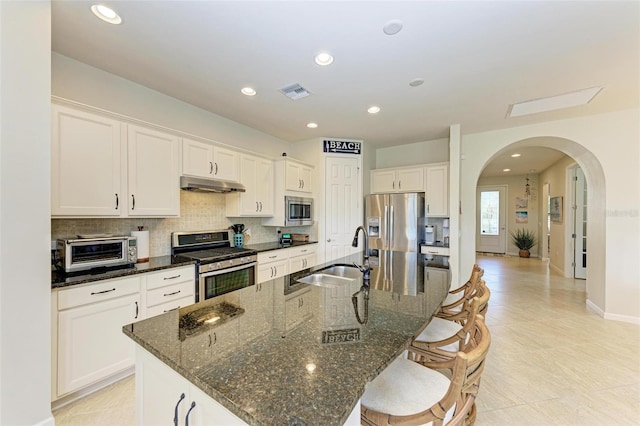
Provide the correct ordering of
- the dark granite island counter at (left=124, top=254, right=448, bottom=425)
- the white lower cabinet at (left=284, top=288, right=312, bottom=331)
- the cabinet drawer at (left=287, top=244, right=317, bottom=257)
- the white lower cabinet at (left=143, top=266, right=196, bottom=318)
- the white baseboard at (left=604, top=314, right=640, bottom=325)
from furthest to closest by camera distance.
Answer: the cabinet drawer at (left=287, top=244, right=317, bottom=257), the white baseboard at (left=604, top=314, right=640, bottom=325), the white lower cabinet at (left=143, top=266, right=196, bottom=318), the white lower cabinet at (left=284, top=288, right=312, bottom=331), the dark granite island counter at (left=124, top=254, right=448, bottom=425)

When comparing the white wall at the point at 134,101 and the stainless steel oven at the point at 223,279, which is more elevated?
the white wall at the point at 134,101

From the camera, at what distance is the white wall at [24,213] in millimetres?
1440

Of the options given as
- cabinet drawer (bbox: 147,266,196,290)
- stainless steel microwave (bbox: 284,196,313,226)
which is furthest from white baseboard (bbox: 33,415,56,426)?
stainless steel microwave (bbox: 284,196,313,226)

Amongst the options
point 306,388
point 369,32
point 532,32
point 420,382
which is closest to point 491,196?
point 532,32

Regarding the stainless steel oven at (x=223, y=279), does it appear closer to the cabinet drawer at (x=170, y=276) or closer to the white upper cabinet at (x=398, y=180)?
the cabinet drawer at (x=170, y=276)

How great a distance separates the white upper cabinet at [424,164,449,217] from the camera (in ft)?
13.9

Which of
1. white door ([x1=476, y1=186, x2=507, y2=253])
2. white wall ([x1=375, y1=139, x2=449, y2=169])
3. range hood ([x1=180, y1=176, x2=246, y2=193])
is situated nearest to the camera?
range hood ([x1=180, y1=176, x2=246, y2=193])

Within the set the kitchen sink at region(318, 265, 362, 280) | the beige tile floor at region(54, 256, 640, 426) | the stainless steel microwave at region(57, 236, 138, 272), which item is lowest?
the beige tile floor at region(54, 256, 640, 426)

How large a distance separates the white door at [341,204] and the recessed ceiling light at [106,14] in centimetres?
314

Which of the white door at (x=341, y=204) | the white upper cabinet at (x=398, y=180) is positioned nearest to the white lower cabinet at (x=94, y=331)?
the white door at (x=341, y=204)

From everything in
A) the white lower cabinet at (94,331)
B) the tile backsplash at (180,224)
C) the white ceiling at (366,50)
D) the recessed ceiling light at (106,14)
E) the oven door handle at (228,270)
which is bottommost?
the white lower cabinet at (94,331)

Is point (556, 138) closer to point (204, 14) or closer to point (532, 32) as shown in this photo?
point (532, 32)

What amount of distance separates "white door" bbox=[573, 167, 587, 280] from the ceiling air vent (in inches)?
247

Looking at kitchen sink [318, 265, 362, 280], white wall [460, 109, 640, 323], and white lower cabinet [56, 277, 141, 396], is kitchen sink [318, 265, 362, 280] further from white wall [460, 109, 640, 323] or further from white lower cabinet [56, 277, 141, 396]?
white wall [460, 109, 640, 323]
